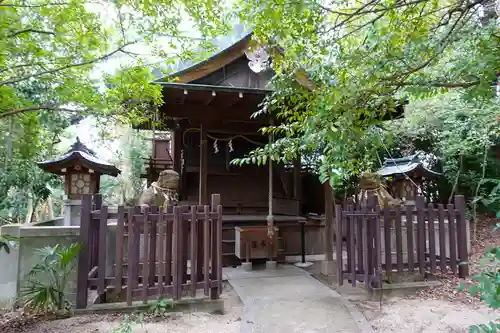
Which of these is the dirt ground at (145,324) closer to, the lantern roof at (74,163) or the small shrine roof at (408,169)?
the lantern roof at (74,163)

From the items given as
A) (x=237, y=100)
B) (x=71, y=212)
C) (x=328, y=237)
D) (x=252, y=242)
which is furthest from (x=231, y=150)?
(x=71, y=212)

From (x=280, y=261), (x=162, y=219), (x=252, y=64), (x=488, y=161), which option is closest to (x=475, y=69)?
(x=162, y=219)

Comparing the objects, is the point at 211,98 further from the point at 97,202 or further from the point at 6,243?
the point at 6,243

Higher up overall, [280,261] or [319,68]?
[319,68]

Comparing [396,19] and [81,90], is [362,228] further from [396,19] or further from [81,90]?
[81,90]

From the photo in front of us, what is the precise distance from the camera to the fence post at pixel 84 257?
13.0 ft

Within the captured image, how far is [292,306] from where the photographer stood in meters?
4.43

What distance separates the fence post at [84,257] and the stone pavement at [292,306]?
6.84 ft

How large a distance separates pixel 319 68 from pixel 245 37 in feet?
15.9

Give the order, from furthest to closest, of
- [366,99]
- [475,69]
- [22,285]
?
[22,285]
[366,99]
[475,69]

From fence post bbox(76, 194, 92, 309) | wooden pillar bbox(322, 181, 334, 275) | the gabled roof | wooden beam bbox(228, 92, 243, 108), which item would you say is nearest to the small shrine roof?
wooden pillar bbox(322, 181, 334, 275)

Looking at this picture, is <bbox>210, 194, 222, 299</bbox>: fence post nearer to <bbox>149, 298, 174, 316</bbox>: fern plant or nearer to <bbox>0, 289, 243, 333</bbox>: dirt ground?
<bbox>0, 289, 243, 333</bbox>: dirt ground

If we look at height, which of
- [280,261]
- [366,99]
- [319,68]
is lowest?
[280,261]

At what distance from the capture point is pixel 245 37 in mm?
7523
